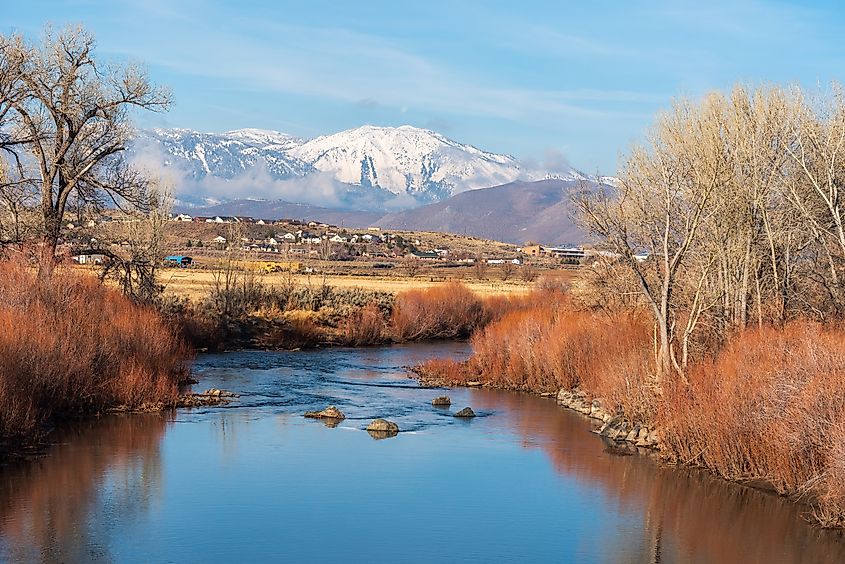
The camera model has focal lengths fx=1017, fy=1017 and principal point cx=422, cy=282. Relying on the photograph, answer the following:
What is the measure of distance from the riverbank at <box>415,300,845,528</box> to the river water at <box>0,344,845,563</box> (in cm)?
57

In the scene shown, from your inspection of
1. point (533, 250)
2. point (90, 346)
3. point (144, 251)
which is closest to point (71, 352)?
point (90, 346)

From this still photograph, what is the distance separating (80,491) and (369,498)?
18.0 ft

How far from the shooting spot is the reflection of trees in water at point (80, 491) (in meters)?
16.0

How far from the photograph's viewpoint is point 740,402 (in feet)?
66.6

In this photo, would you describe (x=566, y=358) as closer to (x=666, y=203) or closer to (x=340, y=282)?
(x=666, y=203)

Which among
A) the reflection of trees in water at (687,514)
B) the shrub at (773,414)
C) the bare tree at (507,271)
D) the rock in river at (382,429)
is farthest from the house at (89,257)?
the bare tree at (507,271)

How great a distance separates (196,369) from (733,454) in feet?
69.8

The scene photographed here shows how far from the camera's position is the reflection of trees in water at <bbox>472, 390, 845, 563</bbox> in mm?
17047

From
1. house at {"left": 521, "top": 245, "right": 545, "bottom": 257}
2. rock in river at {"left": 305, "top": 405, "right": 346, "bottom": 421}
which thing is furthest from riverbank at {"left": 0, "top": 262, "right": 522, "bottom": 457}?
house at {"left": 521, "top": 245, "right": 545, "bottom": 257}

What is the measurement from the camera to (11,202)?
31.5 metres

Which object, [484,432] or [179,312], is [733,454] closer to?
[484,432]

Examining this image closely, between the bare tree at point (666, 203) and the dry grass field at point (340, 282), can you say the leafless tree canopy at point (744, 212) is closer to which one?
the bare tree at point (666, 203)

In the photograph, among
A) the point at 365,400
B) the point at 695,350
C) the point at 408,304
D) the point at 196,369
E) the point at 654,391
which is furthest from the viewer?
the point at 408,304

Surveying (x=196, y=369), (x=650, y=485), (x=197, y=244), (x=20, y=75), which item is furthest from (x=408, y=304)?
(x=197, y=244)
